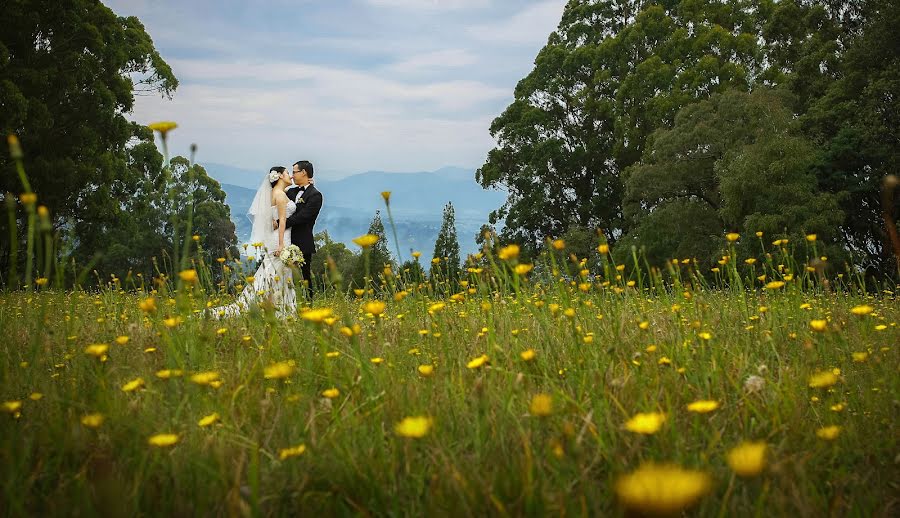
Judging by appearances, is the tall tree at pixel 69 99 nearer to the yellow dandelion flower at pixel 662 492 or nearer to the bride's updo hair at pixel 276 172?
the bride's updo hair at pixel 276 172

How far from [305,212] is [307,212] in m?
0.02

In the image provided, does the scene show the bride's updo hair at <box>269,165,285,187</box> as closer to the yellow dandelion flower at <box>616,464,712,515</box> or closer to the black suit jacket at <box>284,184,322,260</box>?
the black suit jacket at <box>284,184,322,260</box>

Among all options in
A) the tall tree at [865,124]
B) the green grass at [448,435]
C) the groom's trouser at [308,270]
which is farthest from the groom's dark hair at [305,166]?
the tall tree at [865,124]

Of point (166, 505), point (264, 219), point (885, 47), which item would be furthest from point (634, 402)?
point (885, 47)

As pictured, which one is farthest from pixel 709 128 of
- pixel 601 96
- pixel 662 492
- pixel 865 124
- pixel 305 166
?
pixel 662 492

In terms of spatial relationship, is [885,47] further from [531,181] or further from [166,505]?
[166,505]

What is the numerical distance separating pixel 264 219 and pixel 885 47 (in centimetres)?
1761

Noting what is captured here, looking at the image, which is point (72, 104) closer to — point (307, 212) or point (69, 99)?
point (69, 99)

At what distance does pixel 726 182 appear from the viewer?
15961mm

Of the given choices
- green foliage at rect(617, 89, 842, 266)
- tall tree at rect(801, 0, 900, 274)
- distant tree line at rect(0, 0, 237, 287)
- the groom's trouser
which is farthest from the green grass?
tall tree at rect(801, 0, 900, 274)

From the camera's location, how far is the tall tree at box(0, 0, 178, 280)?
1273 centimetres

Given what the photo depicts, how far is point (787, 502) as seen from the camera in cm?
124

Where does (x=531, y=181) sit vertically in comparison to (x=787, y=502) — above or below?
above

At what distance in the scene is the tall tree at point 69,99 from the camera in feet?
41.8
